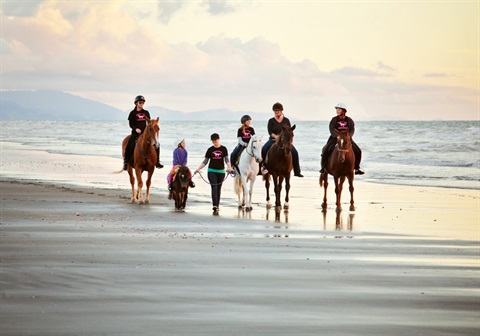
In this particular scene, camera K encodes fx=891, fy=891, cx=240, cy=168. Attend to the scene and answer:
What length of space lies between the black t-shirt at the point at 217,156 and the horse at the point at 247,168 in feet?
1.48

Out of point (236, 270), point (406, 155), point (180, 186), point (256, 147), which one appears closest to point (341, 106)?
point (256, 147)

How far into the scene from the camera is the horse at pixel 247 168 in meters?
19.6

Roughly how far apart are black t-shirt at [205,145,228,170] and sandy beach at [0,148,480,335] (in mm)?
1020

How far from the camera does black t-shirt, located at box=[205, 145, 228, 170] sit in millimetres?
19797

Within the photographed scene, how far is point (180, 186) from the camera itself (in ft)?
63.1

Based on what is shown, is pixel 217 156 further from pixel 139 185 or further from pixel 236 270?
pixel 236 270

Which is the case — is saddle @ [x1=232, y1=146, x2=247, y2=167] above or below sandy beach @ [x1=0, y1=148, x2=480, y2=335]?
above

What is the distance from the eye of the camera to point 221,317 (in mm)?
8031

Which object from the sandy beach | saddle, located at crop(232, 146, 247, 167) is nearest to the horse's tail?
saddle, located at crop(232, 146, 247, 167)

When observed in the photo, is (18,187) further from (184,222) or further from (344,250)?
(344,250)

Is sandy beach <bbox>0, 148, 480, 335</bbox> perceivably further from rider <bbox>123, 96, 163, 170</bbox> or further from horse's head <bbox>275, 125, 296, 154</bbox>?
rider <bbox>123, 96, 163, 170</bbox>

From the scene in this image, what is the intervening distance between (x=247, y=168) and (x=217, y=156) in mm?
728

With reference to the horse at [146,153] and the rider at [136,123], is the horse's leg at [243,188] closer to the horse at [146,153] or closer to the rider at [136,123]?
the horse at [146,153]

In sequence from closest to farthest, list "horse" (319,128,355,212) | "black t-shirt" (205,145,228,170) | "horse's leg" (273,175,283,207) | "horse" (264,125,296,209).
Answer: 1. "horse" (264,125,296,209)
2. "horse's leg" (273,175,283,207)
3. "black t-shirt" (205,145,228,170)
4. "horse" (319,128,355,212)
